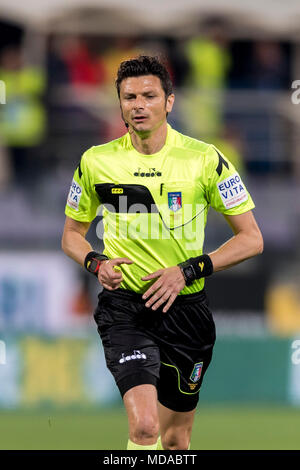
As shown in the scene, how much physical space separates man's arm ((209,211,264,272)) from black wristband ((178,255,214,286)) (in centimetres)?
6

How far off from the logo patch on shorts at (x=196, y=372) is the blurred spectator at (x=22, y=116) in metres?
9.37

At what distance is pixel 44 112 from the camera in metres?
15.5

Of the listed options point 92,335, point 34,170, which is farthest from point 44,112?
point 92,335

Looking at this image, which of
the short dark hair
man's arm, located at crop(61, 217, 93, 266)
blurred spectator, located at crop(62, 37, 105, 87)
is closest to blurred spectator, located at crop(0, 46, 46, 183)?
blurred spectator, located at crop(62, 37, 105, 87)

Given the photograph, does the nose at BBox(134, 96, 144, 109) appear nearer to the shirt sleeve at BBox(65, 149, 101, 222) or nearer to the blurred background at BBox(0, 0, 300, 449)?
the shirt sleeve at BBox(65, 149, 101, 222)

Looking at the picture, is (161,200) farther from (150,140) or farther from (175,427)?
(175,427)

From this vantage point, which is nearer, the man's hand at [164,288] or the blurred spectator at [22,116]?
the man's hand at [164,288]

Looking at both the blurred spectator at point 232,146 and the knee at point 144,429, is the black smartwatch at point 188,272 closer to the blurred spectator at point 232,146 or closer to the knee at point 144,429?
the knee at point 144,429

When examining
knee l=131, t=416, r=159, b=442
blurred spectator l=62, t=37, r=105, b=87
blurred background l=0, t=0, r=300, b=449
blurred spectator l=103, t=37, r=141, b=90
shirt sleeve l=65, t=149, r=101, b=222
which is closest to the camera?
knee l=131, t=416, r=159, b=442

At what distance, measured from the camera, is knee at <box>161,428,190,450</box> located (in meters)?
6.18

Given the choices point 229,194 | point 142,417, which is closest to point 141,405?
point 142,417

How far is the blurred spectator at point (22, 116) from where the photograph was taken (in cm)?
1517

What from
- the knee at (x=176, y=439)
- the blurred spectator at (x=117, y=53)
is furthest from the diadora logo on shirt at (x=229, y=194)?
the blurred spectator at (x=117, y=53)
